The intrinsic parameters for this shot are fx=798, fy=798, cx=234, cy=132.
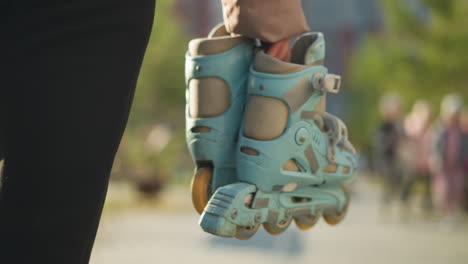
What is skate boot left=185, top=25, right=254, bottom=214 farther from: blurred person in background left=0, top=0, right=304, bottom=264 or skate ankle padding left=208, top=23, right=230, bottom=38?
blurred person in background left=0, top=0, right=304, bottom=264

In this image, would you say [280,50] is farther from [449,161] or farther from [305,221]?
[449,161]

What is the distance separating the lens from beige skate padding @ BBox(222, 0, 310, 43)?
160cm

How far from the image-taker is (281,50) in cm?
171

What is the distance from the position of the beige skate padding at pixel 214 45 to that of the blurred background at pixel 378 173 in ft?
16.6

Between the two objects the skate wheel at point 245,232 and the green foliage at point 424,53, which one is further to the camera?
the green foliage at point 424,53

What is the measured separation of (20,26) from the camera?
108 centimetres

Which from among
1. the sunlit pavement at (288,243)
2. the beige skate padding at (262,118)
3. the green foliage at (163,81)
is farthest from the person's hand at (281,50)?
the green foliage at (163,81)

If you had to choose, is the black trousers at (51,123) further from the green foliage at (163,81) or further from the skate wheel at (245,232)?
the green foliage at (163,81)

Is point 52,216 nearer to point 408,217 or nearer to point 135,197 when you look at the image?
point 408,217

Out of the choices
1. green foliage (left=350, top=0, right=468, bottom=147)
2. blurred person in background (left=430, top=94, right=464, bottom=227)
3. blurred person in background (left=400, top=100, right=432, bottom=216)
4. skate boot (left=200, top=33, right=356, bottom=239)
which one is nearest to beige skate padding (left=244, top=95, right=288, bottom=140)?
skate boot (left=200, top=33, right=356, bottom=239)

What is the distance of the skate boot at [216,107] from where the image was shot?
168cm

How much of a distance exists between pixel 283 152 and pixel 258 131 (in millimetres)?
74

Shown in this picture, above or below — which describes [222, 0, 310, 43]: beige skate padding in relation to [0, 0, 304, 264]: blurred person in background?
above

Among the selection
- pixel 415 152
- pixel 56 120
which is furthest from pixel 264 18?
pixel 415 152
